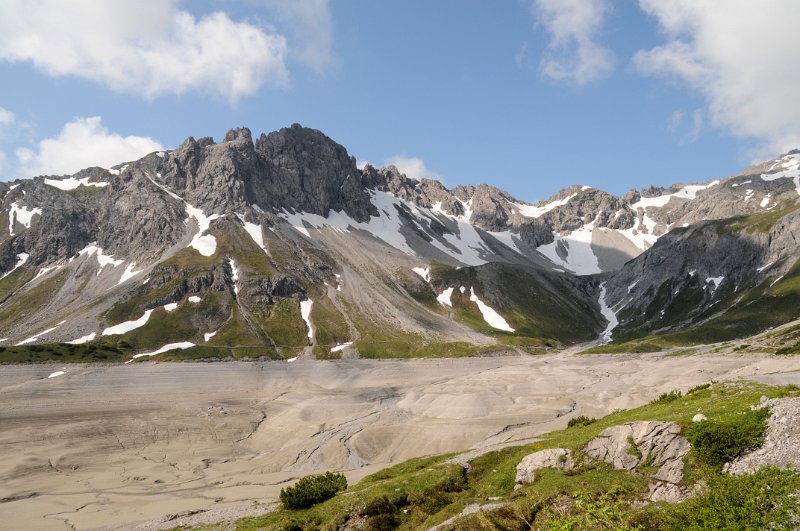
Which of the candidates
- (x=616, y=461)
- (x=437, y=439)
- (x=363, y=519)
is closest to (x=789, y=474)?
(x=616, y=461)

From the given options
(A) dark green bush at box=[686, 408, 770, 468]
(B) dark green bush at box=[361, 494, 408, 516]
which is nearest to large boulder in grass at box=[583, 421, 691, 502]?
(A) dark green bush at box=[686, 408, 770, 468]

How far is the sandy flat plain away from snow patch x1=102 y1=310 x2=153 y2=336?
45.7 m

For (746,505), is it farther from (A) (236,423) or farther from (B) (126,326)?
(B) (126,326)

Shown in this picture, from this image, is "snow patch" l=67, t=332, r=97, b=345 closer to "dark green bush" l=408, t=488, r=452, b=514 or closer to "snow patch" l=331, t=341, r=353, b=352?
"snow patch" l=331, t=341, r=353, b=352

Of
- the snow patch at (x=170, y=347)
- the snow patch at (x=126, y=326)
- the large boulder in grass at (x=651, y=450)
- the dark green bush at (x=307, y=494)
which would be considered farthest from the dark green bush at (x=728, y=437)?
the snow patch at (x=126, y=326)

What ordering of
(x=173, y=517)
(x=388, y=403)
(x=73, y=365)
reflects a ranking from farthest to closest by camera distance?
(x=73, y=365), (x=388, y=403), (x=173, y=517)

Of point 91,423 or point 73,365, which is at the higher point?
point 73,365

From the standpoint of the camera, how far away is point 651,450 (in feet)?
89.2

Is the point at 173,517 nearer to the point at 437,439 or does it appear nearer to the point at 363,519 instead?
the point at 363,519

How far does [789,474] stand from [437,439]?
49.7 metres

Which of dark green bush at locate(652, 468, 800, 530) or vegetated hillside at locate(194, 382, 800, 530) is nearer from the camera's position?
dark green bush at locate(652, 468, 800, 530)

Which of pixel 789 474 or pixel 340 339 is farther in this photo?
pixel 340 339

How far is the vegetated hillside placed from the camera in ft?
53.3

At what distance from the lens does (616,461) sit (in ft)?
92.3
